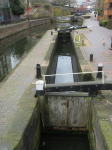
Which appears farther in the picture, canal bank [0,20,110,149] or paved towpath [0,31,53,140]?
paved towpath [0,31,53,140]

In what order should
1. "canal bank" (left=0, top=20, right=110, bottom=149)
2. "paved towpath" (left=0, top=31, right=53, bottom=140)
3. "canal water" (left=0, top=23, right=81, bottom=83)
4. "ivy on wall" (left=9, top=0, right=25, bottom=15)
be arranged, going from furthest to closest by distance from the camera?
"ivy on wall" (left=9, top=0, right=25, bottom=15), "canal water" (left=0, top=23, right=81, bottom=83), "paved towpath" (left=0, top=31, right=53, bottom=140), "canal bank" (left=0, top=20, right=110, bottom=149)

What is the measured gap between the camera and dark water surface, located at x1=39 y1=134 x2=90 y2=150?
534 centimetres

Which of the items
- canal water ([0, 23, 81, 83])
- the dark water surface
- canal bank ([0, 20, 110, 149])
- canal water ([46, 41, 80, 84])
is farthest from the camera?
canal water ([0, 23, 81, 83])

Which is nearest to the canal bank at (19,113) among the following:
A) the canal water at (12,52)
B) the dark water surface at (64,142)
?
the dark water surface at (64,142)

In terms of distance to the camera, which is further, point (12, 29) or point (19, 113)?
point (12, 29)

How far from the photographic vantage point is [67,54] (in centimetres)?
1786

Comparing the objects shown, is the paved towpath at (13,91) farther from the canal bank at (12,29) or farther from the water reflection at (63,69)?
the canal bank at (12,29)

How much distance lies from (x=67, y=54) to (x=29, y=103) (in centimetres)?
Result: 1364

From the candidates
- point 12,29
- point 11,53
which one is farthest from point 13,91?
point 12,29

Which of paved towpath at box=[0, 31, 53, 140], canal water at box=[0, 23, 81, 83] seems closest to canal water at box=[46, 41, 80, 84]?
paved towpath at box=[0, 31, 53, 140]

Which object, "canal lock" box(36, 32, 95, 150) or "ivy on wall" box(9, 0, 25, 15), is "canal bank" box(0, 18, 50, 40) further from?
"canal lock" box(36, 32, 95, 150)

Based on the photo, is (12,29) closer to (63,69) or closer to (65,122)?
(63,69)

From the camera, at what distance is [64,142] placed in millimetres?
5539

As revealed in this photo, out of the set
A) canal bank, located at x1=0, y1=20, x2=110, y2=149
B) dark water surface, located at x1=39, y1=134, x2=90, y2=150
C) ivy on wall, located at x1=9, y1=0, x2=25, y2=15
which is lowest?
dark water surface, located at x1=39, y1=134, x2=90, y2=150
